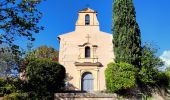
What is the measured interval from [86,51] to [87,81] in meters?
3.16

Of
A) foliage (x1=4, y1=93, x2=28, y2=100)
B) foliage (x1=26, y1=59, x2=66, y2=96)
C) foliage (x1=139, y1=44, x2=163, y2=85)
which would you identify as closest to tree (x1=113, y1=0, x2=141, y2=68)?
foliage (x1=139, y1=44, x2=163, y2=85)

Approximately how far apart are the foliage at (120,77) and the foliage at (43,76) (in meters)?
3.96

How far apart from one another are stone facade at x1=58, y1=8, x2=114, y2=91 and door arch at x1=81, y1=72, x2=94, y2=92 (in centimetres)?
15

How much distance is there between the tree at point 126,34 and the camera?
31078 mm

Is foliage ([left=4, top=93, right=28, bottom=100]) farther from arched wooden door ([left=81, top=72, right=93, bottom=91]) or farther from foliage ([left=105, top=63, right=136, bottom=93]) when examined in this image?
arched wooden door ([left=81, top=72, right=93, bottom=91])

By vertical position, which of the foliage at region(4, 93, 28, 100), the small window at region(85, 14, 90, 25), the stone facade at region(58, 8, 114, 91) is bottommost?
the foliage at region(4, 93, 28, 100)

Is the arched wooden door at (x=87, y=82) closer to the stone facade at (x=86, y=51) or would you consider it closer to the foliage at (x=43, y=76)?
the stone facade at (x=86, y=51)

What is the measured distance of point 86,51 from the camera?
38094mm

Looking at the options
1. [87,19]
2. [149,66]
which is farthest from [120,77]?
[87,19]

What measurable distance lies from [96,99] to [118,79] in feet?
9.53

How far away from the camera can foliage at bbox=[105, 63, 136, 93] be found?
27458 mm

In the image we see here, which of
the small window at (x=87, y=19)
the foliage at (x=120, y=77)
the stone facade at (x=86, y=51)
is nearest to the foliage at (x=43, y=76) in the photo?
the foliage at (x=120, y=77)

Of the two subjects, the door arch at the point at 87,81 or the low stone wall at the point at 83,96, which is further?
the door arch at the point at 87,81

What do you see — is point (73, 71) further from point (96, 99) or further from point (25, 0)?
point (25, 0)
